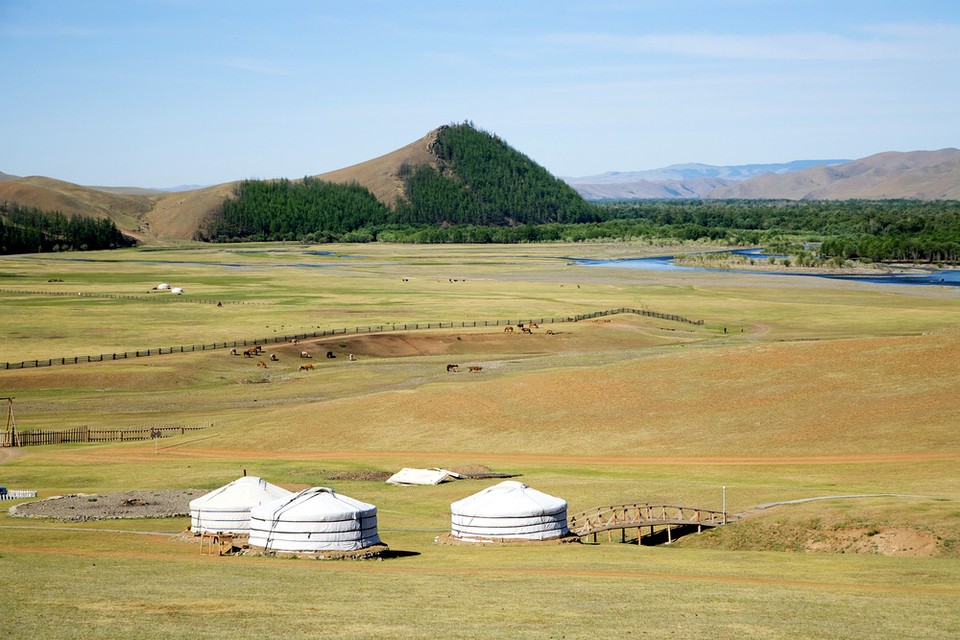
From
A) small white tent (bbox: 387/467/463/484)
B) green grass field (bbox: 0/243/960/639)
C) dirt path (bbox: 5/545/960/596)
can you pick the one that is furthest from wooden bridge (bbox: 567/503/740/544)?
small white tent (bbox: 387/467/463/484)

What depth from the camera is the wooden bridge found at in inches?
1491

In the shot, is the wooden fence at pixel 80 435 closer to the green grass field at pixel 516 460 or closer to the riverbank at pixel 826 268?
the green grass field at pixel 516 460

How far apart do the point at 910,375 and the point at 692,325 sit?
53.3 meters

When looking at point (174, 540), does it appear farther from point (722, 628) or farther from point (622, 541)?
point (722, 628)

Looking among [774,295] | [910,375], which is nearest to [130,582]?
[910,375]

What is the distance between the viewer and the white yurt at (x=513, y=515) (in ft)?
121

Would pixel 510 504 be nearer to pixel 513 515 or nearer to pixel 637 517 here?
pixel 513 515

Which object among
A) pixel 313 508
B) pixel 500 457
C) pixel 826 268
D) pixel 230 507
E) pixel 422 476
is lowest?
pixel 500 457

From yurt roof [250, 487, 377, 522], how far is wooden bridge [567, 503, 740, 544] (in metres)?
7.74

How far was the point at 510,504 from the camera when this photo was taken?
36.9 m

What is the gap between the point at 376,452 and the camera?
188ft

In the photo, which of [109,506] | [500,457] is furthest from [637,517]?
[109,506]

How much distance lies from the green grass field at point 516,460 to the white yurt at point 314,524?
981mm

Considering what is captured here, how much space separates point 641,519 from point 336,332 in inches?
2626
